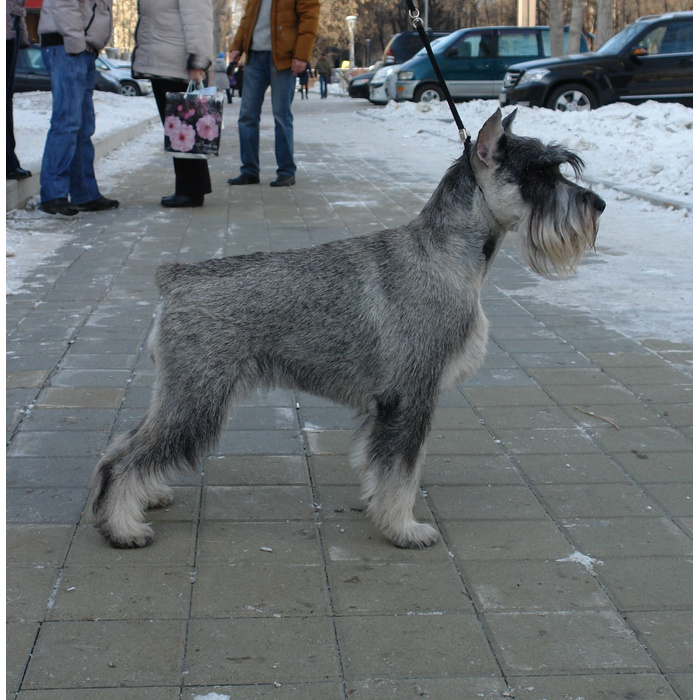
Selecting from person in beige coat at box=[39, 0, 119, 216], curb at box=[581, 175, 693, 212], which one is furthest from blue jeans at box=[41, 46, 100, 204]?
curb at box=[581, 175, 693, 212]

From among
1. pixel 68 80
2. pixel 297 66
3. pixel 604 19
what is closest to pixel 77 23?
pixel 68 80

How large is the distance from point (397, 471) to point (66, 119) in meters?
6.89

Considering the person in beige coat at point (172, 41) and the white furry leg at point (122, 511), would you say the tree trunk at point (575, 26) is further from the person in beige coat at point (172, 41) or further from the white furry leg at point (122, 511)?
the white furry leg at point (122, 511)

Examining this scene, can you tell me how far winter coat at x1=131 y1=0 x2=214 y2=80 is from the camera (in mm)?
9219

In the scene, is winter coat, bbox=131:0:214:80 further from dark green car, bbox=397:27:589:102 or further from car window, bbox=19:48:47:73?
car window, bbox=19:48:47:73

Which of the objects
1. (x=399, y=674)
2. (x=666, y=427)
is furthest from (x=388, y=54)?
(x=399, y=674)

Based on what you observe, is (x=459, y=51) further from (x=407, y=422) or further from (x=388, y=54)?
(x=407, y=422)

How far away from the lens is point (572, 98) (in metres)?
17.8

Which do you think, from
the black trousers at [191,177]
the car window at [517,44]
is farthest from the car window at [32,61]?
the black trousers at [191,177]

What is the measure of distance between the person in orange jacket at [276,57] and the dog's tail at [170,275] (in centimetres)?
769

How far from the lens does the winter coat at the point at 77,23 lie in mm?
8680

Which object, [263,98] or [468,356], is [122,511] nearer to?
[468,356]

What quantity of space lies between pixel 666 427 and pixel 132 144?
48.2 ft

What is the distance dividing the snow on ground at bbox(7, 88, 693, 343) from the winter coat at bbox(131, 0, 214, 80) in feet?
6.42
